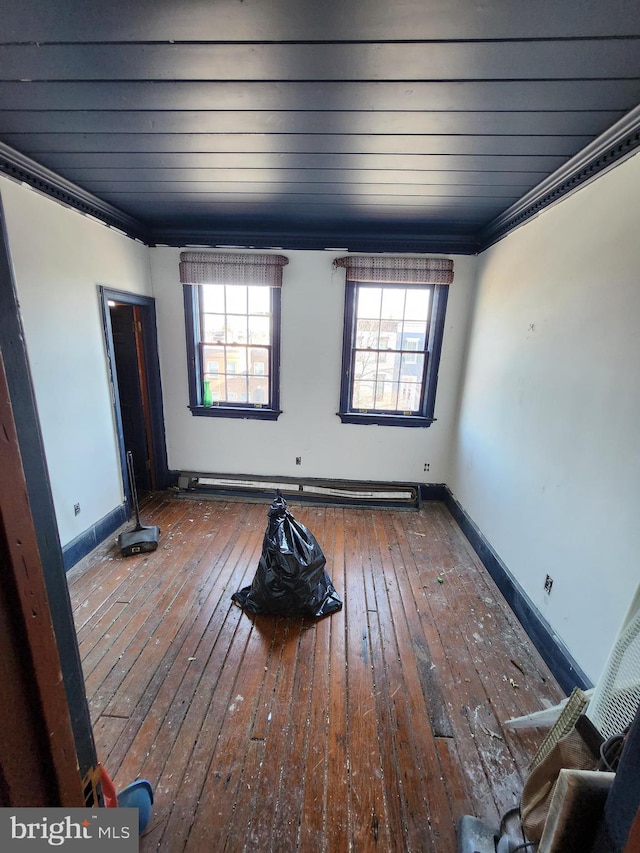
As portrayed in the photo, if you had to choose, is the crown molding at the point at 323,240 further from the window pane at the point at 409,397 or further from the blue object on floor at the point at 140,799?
the blue object on floor at the point at 140,799

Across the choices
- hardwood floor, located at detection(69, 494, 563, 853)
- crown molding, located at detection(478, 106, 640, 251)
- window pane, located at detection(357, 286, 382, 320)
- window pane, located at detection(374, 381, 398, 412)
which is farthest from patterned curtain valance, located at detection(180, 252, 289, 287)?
hardwood floor, located at detection(69, 494, 563, 853)

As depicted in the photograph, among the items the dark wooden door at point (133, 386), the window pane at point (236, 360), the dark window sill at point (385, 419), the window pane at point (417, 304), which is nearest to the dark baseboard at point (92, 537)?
the dark wooden door at point (133, 386)

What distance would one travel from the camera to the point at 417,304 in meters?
3.22

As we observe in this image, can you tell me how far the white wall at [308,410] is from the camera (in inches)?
126

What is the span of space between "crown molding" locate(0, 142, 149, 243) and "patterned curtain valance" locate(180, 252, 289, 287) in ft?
1.67

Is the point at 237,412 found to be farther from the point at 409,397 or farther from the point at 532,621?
the point at 532,621

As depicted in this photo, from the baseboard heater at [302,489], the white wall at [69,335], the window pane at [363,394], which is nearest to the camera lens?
the white wall at [69,335]

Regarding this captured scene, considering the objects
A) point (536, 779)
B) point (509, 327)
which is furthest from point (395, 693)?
point (509, 327)

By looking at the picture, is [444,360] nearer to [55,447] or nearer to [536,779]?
[536,779]

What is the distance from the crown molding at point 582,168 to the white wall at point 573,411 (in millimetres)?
50

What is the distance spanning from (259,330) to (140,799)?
3108 millimetres

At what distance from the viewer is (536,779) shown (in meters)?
0.99

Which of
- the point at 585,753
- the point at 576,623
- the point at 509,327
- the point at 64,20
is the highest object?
the point at 64,20

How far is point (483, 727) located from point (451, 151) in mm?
2716
